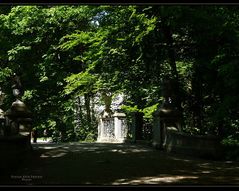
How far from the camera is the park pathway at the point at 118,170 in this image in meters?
8.09

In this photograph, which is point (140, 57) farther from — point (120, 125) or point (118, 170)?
point (118, 170)

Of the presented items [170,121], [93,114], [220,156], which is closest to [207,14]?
[170,121]

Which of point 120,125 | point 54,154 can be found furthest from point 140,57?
point 54,154

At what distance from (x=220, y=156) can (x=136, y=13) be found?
610 centimetres

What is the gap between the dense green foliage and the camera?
13891 mm

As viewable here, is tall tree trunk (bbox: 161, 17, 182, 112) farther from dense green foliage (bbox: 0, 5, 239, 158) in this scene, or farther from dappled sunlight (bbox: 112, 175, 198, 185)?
dappled sunlight (bbox: 112, 175, 198, 185)

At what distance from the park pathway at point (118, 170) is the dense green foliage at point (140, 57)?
2935 mm

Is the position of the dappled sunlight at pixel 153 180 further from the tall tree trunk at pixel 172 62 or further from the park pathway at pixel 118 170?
the tall tree trunk at pixel 172 62

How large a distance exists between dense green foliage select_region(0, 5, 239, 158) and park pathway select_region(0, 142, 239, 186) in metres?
2.93

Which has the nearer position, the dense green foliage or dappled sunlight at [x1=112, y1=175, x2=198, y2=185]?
dappled sunlight at [x1=112, y1=175, x2=198, y2=185]

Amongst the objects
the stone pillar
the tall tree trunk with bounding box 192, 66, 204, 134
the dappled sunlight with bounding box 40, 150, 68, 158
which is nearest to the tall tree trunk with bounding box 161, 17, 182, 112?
the tall tree trunk with bounding box 192, 66, 204, 134

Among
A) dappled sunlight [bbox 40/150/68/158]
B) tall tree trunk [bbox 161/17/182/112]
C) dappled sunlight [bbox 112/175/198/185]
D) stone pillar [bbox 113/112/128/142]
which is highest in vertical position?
tall tree trunk [bbox 161/17/182/112]

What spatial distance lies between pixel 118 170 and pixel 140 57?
A: 25.0ft

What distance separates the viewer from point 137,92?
17.5m
